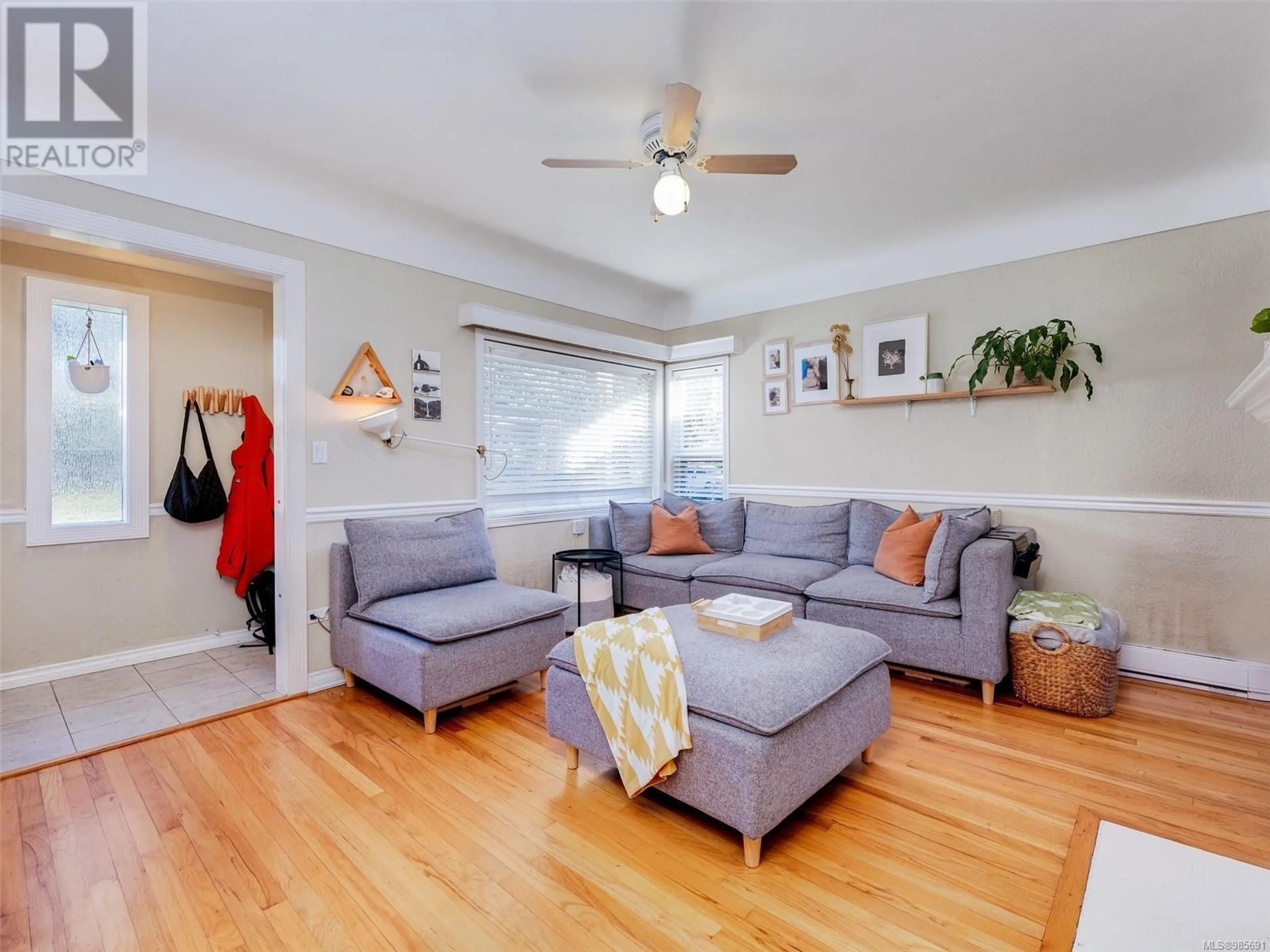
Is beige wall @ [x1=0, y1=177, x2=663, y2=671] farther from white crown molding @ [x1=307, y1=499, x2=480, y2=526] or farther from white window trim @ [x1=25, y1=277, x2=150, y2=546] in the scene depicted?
white window trim @ [x1=25, y1=277, x2=150, y2=546]

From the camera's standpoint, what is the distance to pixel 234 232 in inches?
108

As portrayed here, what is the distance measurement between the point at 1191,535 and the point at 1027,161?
2013 mm

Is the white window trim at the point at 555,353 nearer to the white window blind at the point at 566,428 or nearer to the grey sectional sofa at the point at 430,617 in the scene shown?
the white window blind at the point at 566,428

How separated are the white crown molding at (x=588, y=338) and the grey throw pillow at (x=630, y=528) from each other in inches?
46.7

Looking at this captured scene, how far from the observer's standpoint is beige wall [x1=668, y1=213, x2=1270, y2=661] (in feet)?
9.34

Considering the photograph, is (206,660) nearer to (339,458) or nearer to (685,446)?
(339,458)

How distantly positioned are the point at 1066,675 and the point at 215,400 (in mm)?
4953

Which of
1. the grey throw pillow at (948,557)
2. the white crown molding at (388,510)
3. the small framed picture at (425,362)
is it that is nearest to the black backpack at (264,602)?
the white crown molding at (388,510)

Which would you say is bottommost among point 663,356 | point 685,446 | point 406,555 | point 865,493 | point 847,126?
point 406,555

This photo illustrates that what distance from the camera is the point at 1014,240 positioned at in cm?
339

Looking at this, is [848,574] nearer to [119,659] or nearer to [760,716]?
[760,716]

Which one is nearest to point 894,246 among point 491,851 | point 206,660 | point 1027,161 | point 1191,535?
point 1027,161

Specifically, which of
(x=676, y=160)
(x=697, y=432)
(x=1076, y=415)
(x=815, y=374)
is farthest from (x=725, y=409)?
(x=676, y=160)

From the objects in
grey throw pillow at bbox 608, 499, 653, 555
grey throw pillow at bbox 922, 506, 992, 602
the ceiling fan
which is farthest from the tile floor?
grey throw pillow at bbox 922, 506, 992, 602
